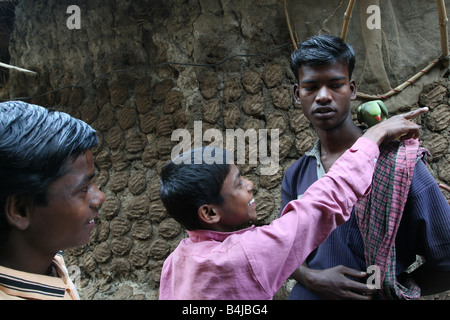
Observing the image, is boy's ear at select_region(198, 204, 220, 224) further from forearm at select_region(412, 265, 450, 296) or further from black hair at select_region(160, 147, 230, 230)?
Result: forearm at select_region(412, 265, 450, 296)

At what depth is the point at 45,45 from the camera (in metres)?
3.24

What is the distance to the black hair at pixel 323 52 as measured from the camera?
4.26ft

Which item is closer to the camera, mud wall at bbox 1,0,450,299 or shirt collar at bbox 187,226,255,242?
shirt collar at bbox 187,226,255,242

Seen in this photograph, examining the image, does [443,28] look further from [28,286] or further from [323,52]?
[28,286]

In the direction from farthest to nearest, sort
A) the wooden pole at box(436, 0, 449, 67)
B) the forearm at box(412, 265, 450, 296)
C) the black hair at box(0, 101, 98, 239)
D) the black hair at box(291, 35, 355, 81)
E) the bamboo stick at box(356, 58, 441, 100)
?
the bamboo stick at box(356, 58, 441, 100)
the wooden pole at box(436, 0, 449, 67)
the black hair at box(291, 35, 355, 81)
the forearm at box(412, 265, 450, 296)
the black hair at box(0, 101, 98, 239)

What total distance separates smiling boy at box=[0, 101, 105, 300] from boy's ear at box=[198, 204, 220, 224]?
0.29 metres

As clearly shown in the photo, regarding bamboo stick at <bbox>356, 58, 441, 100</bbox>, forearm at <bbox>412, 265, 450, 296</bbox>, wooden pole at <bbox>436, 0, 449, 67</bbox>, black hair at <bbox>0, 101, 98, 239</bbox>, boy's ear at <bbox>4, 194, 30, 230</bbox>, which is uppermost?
wooden pole at <bbox>436, 0, 449, 67</bbox>

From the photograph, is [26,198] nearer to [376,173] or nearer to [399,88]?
[376,173]

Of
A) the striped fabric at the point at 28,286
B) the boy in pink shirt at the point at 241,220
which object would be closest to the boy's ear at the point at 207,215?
the boy in pink shirt at the point at 241,220

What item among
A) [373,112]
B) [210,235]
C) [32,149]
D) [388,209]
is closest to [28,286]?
[32,149]

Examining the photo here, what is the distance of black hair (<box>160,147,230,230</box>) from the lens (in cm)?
102

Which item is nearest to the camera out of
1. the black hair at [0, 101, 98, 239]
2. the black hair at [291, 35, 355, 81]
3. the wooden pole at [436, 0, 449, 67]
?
the black hair at [0, 101, 98, 239]

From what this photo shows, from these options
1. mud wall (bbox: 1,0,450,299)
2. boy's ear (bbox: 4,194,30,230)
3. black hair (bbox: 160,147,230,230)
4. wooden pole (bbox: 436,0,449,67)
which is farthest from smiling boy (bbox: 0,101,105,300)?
wooden pole (bbox: 436,0,449,67)

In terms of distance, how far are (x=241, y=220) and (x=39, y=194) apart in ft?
1.82
